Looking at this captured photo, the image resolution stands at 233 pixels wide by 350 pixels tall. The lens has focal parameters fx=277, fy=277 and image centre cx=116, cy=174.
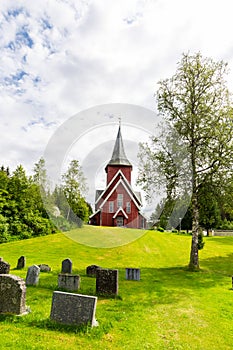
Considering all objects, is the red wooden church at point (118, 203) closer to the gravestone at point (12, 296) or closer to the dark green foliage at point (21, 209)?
the dark green foliage at point (21, 209)

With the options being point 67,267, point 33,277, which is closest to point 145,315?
point 33,277

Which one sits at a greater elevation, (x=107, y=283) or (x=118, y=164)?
(x=118, y=164)

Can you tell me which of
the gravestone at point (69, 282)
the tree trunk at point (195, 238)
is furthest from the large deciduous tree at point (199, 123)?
the gravestone at point (69, 282)

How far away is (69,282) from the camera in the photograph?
1114 centimetres

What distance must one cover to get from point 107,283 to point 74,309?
11.7ft

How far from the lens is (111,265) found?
20219 mm

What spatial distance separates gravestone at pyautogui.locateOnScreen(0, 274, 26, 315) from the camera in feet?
25.4

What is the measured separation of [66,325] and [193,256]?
44.9ft

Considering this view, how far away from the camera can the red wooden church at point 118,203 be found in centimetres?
3822

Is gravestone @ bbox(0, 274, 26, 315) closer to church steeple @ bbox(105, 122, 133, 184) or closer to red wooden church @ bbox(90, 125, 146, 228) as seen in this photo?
red wooden church @ bbox(90, 125, 146, 228)

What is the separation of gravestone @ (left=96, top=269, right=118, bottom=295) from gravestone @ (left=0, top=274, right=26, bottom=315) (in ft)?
11.6

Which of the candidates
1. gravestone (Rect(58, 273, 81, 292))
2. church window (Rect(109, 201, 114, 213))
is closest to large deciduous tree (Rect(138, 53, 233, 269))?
gravestone (Rect(58, 273, 81, 292))

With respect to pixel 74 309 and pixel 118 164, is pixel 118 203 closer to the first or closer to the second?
pixel 118 164

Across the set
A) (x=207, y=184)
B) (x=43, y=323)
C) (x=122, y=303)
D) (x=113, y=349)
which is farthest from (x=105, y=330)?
(x=207, y=184)
